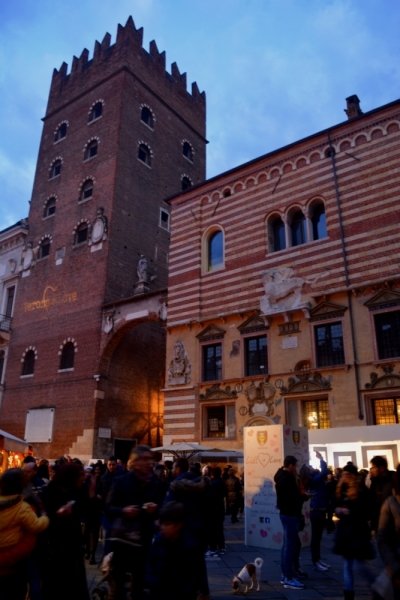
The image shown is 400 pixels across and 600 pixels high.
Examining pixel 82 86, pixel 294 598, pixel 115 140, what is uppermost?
pixel 82 86

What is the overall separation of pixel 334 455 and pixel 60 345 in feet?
53.6

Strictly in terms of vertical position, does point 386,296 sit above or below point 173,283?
below

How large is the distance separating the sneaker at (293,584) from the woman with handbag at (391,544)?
309cm

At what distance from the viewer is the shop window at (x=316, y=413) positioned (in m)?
16.2

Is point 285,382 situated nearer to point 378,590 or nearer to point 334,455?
point 334,455

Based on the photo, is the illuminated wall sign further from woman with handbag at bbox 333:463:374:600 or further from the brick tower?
woman with handbag at bbox 333:463:374:600

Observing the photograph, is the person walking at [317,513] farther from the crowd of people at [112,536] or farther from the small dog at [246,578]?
the crowd of people at [112,536]

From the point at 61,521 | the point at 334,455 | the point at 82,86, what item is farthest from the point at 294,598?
the point at 82,86

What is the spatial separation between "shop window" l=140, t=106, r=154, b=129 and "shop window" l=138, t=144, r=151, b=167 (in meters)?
1.92

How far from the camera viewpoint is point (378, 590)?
3.94m

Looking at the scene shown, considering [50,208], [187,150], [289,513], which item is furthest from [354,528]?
[187,150]

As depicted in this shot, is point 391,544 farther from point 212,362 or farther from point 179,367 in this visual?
point 179,367

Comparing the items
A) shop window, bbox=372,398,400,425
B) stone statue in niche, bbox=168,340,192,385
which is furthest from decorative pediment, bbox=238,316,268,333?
shop window, bbox=372,398,400,425

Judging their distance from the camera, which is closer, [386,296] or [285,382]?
[386,296]
